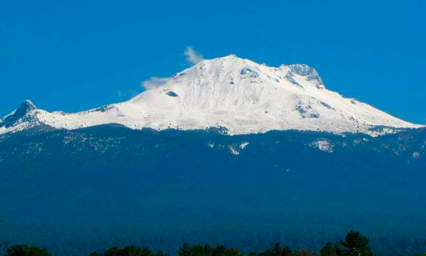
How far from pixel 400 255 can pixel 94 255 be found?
8930cm

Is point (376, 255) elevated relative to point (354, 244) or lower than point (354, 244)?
elevated

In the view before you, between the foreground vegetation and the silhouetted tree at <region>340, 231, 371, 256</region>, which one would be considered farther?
the foreground vegetation

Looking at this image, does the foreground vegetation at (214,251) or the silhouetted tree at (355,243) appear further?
the foreground vegetation at (214,251)

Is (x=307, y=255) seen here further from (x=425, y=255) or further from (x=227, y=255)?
(x=425, y=255)

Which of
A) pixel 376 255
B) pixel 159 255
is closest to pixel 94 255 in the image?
pixel 159 255

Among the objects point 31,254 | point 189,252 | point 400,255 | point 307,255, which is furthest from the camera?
point 400,255

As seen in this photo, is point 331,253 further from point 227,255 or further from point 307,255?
point 227,255

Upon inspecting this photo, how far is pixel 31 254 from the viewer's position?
113125 mm

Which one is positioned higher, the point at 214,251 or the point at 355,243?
the point at 214,251

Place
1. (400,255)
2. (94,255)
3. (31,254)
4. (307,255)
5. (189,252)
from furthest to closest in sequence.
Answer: (400,255), (307,255), (189,252), (94,255), (31,254)

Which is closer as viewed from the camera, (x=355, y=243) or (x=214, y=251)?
(x=355, y=243)

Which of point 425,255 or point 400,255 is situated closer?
point 425,255

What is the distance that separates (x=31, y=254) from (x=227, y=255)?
1080 inches

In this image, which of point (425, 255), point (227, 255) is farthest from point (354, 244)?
point (227, 255)
